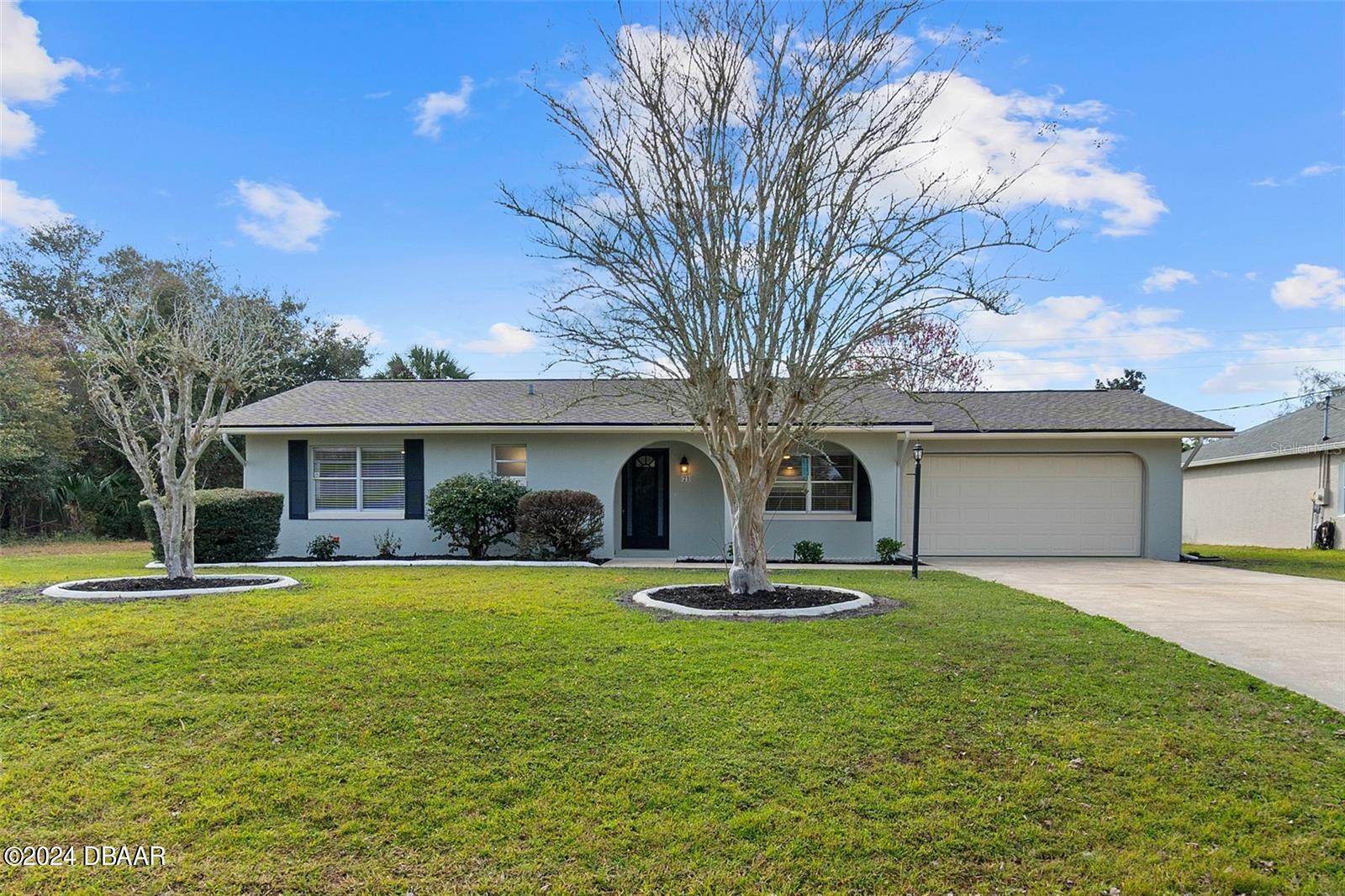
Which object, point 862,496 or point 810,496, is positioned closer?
point 862,496

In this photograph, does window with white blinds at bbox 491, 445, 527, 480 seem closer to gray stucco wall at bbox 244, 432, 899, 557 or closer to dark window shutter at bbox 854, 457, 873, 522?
gray stucco wall at bbox 244, 432, 899, 557

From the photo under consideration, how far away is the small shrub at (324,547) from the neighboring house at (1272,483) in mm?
17312

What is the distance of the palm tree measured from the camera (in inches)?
1153

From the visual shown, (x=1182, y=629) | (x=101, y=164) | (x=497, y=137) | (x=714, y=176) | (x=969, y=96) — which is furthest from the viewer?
(x=101, y=164)

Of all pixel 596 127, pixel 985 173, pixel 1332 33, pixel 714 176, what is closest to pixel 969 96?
pixel 985 173

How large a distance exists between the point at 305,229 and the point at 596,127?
9132 millimetres

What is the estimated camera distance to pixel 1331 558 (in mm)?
15922

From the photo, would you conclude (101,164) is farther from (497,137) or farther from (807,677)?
(807,677)

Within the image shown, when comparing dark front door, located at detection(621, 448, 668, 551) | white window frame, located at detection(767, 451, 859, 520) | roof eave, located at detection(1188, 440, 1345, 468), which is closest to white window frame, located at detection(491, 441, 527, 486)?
dark front door, located at detection(621, 448, 668, 551)

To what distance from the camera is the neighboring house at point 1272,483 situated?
19.6 m

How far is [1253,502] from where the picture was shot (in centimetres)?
2270

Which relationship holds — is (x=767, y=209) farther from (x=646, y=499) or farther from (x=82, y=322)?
(x=82, y=322)

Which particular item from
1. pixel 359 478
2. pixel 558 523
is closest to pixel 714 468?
pixel 558 523

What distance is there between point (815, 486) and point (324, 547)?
922 cm
